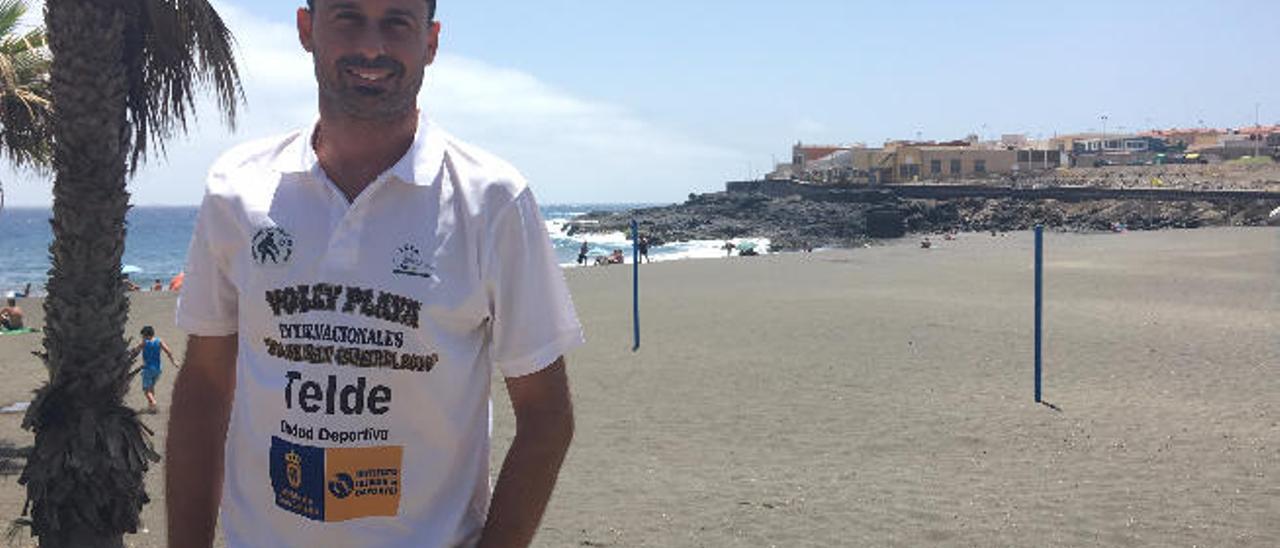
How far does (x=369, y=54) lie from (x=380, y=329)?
0.39 meters

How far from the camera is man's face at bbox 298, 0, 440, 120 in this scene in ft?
4.86

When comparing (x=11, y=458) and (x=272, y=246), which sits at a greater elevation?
(x=272, y=246)

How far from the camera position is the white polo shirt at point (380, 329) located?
56.2 inches

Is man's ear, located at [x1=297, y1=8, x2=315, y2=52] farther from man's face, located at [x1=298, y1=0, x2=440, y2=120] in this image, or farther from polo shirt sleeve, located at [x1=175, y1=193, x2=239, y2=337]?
polo shirt sleeve, located at [x1=175, y1=193, x2=239, y2=337]

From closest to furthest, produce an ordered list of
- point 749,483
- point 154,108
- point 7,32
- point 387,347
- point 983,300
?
point 387,347 → point 154,108 → point 7,32 → point 749,483 → point 983,300

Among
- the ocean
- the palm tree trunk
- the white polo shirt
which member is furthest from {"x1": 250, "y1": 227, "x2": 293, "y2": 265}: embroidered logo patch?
the ocean

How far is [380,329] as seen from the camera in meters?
1.42

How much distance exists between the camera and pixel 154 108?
6.28 meters

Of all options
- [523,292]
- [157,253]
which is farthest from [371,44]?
[157,253]

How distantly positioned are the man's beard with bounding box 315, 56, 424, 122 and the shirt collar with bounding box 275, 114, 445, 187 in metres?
0.05

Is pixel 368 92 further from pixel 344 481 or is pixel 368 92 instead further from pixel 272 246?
pixel 344 481

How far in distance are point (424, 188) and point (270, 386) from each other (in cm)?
36

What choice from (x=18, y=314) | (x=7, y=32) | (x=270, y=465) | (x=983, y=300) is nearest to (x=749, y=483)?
(x=7, y=32)

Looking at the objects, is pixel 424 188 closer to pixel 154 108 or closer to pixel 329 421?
pixel 329 421
